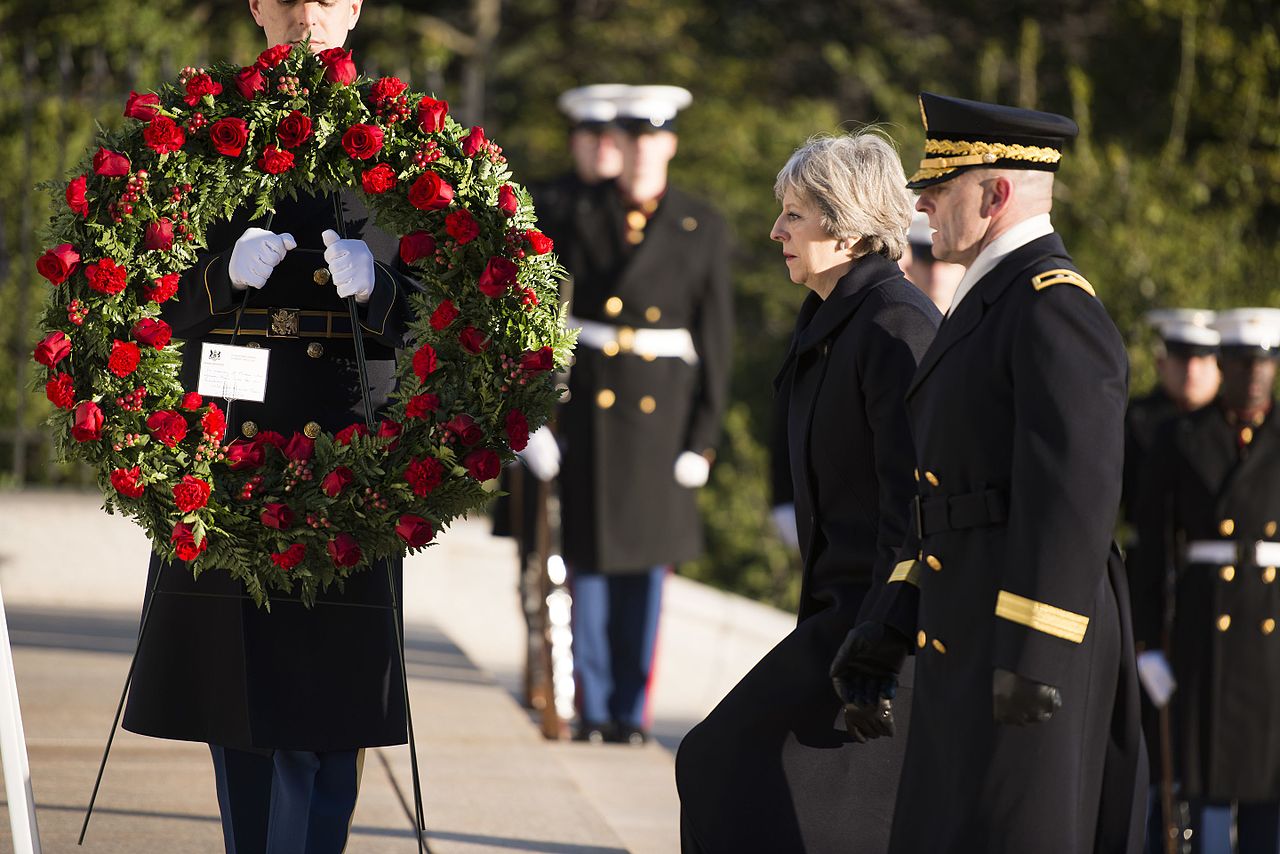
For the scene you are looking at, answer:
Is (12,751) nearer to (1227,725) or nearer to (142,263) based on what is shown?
(142,263)

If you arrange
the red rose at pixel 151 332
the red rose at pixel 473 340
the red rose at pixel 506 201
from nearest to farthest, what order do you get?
the red rose at pixel 151 332 < the red rose at pixel 473 340 < the red rose at pixel 506 201

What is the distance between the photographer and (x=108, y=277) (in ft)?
11.4

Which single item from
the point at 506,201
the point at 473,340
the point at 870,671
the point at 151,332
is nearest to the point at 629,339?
the point at 506,201

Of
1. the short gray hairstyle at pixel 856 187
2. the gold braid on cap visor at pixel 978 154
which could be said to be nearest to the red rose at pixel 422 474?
the short gray hairstyle at pixel 856 187

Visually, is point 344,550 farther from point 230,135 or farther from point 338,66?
point 338,66

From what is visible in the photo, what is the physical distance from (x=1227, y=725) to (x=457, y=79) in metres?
13.8

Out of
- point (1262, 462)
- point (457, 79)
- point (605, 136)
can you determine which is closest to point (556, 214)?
point (605, 136)

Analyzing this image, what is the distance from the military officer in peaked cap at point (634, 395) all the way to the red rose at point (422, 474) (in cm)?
322

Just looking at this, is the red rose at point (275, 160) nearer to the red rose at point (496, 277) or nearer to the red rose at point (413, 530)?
the red rose at point (496, 277)

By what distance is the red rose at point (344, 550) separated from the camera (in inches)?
136

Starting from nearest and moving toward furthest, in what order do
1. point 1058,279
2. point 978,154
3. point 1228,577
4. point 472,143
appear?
point 1058,279 < point 978,154 < point 472,143 < point 1228,577

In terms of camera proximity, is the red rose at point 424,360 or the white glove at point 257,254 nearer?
the white glove at point 257,254

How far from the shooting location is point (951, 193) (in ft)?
10.5

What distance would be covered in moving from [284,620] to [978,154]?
1518mm
